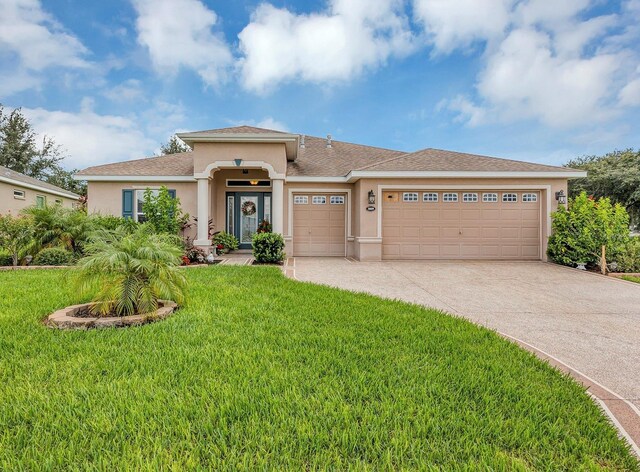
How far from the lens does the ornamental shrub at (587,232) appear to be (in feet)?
30.6

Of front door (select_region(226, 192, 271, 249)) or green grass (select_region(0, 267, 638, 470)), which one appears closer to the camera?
green grass (select_region(0, 267, 638, 470))

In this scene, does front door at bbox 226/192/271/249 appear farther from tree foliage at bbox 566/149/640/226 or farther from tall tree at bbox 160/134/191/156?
tall tree at bbox 160/134/191/156

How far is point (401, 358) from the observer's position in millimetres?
3111

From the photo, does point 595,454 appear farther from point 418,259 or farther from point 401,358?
point 418,259

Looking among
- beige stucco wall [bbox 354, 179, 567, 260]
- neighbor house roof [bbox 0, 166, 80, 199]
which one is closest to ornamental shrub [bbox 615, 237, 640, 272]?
beige stucco wall [bbox 354, 179, 567, 260]

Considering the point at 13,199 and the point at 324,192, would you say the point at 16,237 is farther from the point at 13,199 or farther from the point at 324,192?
the point at 13,199

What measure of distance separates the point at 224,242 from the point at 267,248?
3.05m

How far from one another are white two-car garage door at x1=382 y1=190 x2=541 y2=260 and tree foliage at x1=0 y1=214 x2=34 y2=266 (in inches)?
418

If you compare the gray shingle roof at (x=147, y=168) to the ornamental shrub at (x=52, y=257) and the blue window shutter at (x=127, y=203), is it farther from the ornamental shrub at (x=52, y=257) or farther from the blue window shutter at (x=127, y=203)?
the ornamental shrub at (x=52, y=257)

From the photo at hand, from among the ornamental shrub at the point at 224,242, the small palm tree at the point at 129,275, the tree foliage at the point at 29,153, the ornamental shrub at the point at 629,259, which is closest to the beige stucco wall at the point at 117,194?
the ornamental shrub at the point at 224,242

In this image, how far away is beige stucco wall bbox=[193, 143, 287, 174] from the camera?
444 inches

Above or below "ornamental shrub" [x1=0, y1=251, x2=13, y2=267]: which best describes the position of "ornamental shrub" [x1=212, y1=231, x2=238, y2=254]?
above

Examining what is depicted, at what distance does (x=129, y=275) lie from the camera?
4176mm

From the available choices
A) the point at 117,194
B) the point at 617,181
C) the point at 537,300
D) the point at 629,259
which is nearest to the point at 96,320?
the point at 537,300
